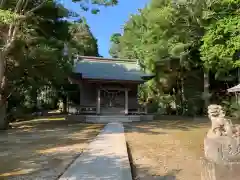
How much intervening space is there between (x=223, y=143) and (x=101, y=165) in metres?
3.30

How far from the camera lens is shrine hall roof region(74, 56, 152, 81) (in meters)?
22.6

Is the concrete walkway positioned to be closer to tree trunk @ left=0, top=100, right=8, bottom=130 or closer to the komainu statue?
the komainu statue

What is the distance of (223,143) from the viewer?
5172 mm

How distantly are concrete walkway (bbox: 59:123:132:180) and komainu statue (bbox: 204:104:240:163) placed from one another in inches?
77.4

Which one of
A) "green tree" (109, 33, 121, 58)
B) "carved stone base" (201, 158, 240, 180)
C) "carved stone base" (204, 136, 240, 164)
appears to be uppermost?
"green tree" (109, 33, 121, 58)

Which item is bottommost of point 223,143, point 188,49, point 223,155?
point 223,155

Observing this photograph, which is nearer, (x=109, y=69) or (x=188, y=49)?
(x=109, y=69)

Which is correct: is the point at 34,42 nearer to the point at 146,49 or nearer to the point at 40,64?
the point at 40,64

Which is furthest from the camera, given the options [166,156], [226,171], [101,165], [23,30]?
[23,30]

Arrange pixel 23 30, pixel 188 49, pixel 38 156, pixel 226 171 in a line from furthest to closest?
pixel 188 49 < pixel 23 30 < pixel 38 156 < pixel 226 171

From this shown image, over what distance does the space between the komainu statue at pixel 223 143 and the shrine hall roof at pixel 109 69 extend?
647 inches

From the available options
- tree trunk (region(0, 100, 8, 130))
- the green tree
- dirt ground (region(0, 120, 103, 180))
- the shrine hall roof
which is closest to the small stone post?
dirt ground (region(0, 120, 103, 180))

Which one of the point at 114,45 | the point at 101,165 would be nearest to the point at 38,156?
the point at 101,165

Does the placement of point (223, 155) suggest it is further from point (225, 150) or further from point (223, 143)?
point (223, 143)
